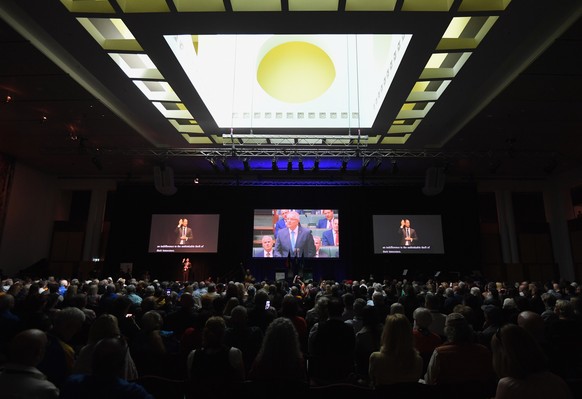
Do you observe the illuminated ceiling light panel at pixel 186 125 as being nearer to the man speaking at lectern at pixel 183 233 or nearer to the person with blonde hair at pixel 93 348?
the man speaking at lectern at pixel 183 233

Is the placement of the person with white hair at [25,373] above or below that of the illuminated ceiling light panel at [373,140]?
below

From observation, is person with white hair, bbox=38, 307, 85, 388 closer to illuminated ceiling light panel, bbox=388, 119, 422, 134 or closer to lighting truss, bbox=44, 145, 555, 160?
lighting truss, bbox=44, 145, 555, 160

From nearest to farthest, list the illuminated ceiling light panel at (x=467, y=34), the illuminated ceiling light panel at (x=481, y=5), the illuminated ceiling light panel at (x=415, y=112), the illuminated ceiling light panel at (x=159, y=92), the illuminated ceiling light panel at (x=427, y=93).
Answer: the illuminated ceiling light panel at (x=481, y=5)
the illuminated ceiling light panel at (x=467, y=34)
the illuminated ceiling light panel at (x=427, y=93)
the illuminated ceiling light panel at (x=159, y=92)
the illuminated ceiling light panel at (x=415, y=112)

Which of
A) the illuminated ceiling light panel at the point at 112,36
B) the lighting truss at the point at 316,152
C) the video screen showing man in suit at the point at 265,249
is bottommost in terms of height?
the video screen showing man in suit at the point at 265,249

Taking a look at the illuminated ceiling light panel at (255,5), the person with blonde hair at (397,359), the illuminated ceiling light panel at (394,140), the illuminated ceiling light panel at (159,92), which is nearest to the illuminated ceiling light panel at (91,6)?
the illuminated ceiling light panel at (255,5)

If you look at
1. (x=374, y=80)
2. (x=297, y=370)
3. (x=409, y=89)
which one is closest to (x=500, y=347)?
(x=297, y=370)

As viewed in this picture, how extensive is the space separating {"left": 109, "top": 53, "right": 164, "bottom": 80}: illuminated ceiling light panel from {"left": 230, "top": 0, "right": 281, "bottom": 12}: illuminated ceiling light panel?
2.84m

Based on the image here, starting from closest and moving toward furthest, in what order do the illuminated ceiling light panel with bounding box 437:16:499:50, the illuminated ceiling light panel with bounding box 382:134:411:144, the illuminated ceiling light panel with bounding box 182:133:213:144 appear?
the illuminated ceiling light panel with bounding box 437:16:499:50 → the illuminated ceiling light panel with bounding box 382:134:411:144 → the illuminated ceiling light panel with bounding box 182:133:213:144

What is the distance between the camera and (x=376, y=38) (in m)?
8.75

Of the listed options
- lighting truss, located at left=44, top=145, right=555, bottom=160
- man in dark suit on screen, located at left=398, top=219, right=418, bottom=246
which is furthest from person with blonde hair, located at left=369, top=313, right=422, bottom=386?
man in dark suit on screen, located at left=398, top=219, right=418, bottom=246

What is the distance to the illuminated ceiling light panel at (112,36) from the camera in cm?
661

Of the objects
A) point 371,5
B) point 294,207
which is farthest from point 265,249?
point 371,5

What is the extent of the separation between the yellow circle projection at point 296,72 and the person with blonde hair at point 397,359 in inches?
309

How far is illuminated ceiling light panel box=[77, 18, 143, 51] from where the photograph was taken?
21.7 feet
